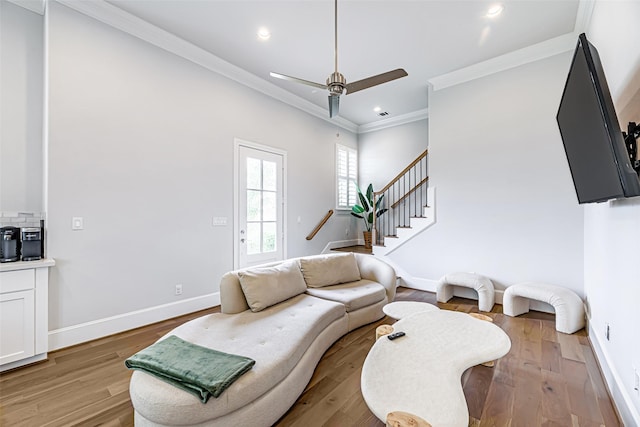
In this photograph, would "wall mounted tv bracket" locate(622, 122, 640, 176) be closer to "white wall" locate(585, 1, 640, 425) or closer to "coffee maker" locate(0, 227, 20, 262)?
"white wall" locate(585, 1, 640, 425)

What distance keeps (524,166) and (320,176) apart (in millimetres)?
3345

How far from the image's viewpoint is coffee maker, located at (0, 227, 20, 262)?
8.04 ft

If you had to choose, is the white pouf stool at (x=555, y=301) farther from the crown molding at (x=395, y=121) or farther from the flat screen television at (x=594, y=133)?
the crown molding at (x=395, y=121)

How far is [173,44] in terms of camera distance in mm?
3494

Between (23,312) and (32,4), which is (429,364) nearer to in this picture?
(23,312)

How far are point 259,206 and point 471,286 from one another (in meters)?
3.27

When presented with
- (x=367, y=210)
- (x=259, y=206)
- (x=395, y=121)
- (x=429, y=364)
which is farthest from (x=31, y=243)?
(x=395, y=121)

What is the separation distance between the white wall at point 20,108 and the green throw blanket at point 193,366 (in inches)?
89.5

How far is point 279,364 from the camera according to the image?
1763 mm

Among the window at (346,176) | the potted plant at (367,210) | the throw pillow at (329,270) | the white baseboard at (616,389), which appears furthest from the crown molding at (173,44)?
the white baseboard at (616,389)

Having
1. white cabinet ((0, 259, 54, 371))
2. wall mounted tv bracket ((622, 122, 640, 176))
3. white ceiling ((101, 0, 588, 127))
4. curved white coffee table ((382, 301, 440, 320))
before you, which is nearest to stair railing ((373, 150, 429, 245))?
white ceiling ((101, 0, 588, 127))

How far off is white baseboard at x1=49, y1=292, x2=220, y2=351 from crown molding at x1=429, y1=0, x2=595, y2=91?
186 inches

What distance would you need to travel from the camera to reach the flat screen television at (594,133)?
1.43 meters

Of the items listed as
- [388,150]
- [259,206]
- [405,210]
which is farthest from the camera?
[388,150]
